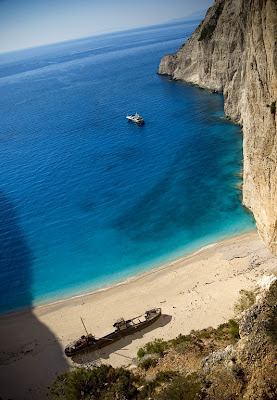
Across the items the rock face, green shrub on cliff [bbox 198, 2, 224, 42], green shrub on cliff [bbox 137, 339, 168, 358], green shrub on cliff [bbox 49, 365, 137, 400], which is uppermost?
green shrub on cliff [bbox 198, 2, 224, 42]

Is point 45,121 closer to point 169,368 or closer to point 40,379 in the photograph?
point 40,379

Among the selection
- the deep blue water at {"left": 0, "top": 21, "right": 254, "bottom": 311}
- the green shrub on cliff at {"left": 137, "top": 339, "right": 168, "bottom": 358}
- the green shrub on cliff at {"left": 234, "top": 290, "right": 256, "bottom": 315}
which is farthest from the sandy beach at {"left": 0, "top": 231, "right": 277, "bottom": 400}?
the deep blue water at {"left": 0, "top": 21, "right": 254, "bottom": 311}

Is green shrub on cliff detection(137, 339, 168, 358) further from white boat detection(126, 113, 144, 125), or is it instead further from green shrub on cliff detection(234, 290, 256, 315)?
white boat detection(126, 113, 144, 125)

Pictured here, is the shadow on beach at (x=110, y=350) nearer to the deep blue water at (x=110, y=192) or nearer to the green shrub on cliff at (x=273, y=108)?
the deep blue water at (x=110, y=192)

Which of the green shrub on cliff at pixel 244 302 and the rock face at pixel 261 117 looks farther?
the green shrub on cliff at pixel 244 302

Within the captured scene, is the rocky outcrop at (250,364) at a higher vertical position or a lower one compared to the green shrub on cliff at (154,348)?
higher

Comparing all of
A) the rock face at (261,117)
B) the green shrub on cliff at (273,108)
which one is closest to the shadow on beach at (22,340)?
the rock face at (261,117)
